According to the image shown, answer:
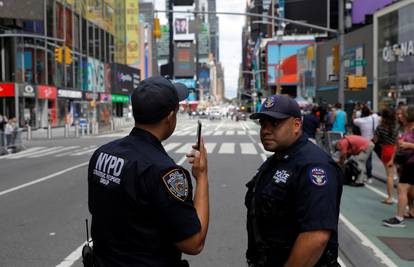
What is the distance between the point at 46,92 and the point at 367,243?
4569 cm

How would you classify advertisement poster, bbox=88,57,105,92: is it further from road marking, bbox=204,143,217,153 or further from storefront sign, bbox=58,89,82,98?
road marking, bbox=204,143,217,153

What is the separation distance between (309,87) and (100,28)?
32424mm

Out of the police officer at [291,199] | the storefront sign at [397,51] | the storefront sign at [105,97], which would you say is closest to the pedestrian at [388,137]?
the police officer at [291,199]

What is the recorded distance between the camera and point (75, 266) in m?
5.61

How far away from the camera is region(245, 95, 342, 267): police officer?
238 cm

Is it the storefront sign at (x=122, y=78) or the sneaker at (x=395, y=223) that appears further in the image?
the storefront sign at (x=122, y=78)

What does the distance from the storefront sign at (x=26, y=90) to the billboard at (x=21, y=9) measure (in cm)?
1267

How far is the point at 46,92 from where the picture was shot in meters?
48.2

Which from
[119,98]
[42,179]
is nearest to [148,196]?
[42,179]

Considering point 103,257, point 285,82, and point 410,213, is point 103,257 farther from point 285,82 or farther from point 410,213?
point 285,82

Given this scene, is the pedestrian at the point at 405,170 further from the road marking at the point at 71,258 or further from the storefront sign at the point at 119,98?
the storefront sign at the point at 119,98

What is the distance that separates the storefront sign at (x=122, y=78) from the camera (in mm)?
78981

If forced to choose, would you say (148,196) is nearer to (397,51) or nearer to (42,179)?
(42,179)

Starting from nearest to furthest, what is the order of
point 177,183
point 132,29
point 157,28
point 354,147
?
point 177,183 → point 354,147 → point 157,28 → point 132,29
